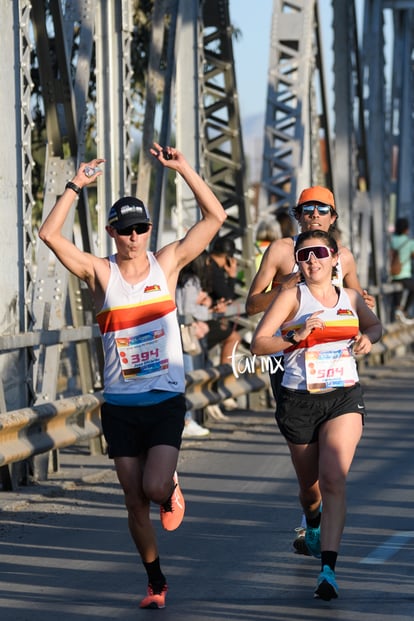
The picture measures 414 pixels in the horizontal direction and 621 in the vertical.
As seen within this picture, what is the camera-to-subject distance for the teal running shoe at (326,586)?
302 inches

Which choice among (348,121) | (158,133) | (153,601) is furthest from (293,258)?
(348,121)

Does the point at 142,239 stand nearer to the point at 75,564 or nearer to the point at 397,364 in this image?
the point at 75,564

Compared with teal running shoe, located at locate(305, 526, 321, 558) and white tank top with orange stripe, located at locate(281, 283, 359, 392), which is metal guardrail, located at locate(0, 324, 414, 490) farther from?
white tank top with orange stripe, located at locate(281, 283, 359, 392)

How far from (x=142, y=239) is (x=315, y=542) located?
6.45 feet

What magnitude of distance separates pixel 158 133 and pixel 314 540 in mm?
8077

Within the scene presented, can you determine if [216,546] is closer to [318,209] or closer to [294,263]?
[294,263]

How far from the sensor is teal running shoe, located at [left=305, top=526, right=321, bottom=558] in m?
8.75

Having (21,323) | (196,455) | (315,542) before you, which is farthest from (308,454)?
(196,455)

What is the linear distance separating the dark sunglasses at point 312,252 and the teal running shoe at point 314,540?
57.8 inches

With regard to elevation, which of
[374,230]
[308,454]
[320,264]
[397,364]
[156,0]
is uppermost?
[156,0]

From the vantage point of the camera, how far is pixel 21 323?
460 inches

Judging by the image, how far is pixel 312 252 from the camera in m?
8.25

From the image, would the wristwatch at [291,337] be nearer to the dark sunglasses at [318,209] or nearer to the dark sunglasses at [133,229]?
the dark sunglasses at [133,229]

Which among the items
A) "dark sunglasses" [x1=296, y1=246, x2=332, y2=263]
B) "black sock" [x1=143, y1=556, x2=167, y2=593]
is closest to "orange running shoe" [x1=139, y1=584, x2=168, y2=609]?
"black sock" [x1=143, y1=556, x2=167, y2=593]
